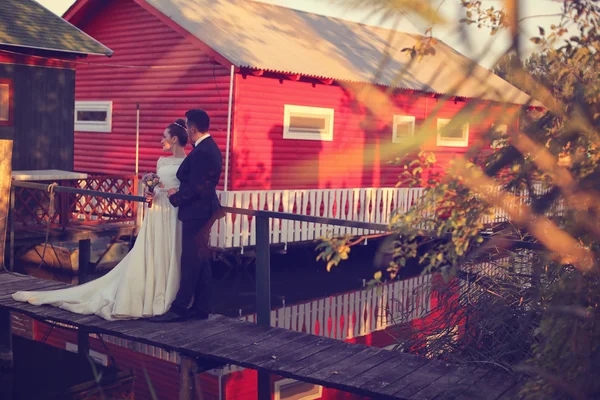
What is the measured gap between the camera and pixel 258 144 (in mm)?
17578

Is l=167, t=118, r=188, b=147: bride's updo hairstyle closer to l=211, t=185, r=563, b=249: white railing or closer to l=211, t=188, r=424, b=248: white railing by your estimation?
l=211, t=185, r=563, b=249: white railing

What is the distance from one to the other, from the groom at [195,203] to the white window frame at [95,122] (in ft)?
46.2

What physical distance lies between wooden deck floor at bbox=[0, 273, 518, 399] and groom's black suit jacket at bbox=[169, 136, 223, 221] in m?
0.93

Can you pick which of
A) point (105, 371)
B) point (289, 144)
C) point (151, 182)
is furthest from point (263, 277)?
point (289, 144)

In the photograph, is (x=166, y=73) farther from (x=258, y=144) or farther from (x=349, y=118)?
(x=349, y=118)

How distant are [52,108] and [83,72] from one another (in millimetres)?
4321

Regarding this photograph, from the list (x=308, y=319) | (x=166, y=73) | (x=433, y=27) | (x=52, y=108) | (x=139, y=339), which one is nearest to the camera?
(x=433, y=27)

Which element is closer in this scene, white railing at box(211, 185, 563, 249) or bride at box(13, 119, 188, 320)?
bride at box(13, 119, 188, 320)

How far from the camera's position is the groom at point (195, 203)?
655 centimetres

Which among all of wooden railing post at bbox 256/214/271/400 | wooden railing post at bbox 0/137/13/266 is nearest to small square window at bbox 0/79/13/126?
wooden railing post at bbox 0/137/13/266

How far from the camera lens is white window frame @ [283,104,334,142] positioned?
60.0 feet

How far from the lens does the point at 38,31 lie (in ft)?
54.2

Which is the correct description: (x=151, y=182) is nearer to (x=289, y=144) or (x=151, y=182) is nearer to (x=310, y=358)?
(x=310, y=358)

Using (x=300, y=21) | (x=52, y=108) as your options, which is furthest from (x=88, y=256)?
(x=300, y=21)
